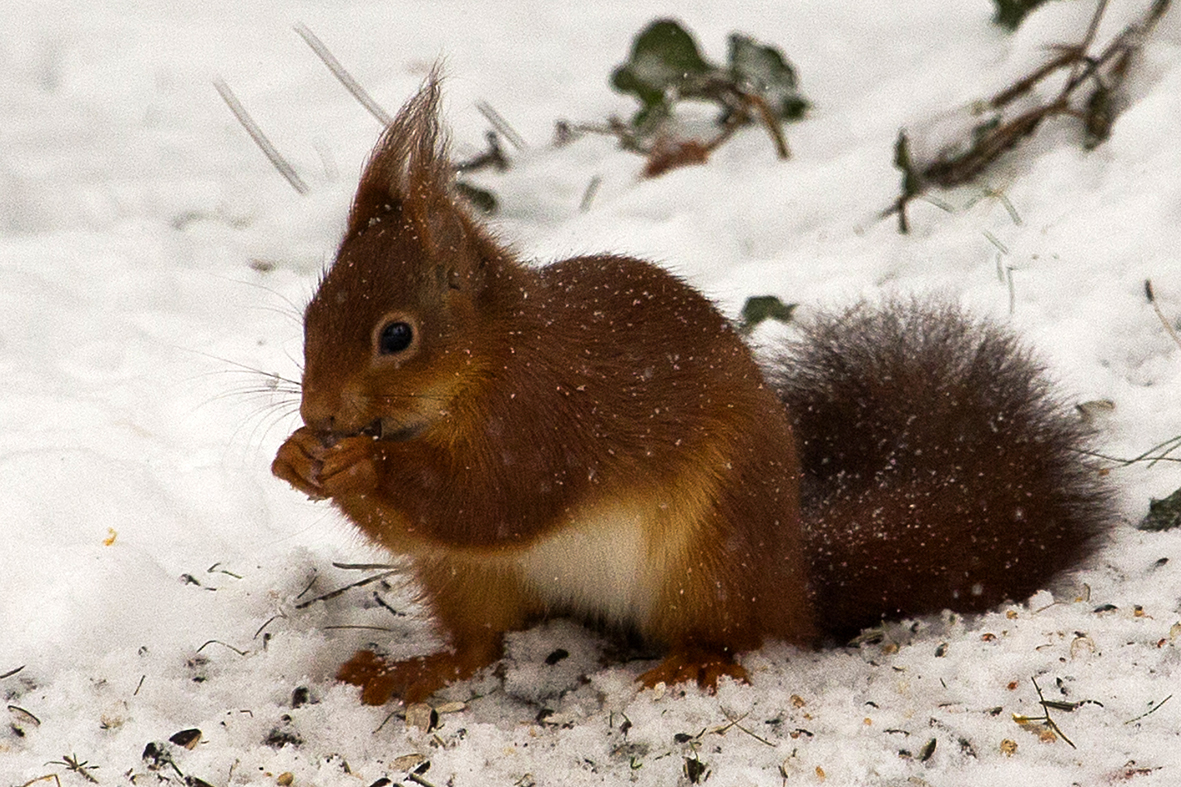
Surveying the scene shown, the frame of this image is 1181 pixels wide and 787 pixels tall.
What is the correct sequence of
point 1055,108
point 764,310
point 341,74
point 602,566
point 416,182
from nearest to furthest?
1. point 416,182
2. point 602,566
3. point 764,310
4. point 1055,108
5. point 341,74

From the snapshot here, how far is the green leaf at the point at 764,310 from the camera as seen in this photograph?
2.87 m

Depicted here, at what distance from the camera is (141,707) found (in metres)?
Result: 1.91

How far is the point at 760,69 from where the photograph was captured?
12.1 ft

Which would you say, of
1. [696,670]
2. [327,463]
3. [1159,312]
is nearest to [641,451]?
[696,670]

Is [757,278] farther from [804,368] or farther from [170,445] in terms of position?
[170,445]

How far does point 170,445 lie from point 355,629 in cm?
62

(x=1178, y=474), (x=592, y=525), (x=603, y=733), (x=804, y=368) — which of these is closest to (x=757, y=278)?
(x=804, y=368)

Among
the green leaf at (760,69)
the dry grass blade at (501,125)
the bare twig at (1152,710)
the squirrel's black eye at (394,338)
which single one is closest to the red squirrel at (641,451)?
the squirrel's black eye at (394,338)

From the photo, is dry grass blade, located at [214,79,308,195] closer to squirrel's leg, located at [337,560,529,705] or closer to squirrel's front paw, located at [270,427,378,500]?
squirrel's leg, located at [337,560,529,705]

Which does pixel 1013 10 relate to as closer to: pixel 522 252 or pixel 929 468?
pixel 929 468

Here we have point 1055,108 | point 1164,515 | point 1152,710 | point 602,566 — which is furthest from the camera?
point 1055,108

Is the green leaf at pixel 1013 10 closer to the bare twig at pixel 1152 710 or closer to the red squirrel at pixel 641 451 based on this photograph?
the red squirrel at pixel 641 451

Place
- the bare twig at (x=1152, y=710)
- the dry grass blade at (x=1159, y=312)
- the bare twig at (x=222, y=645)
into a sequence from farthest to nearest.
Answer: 1. the dry grass blade at (x=1159, y=312)
2. the bare twig at (x=222, y=645)
3. the bare twig at (x=1152, y=710)

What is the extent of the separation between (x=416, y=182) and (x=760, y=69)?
2.05m
